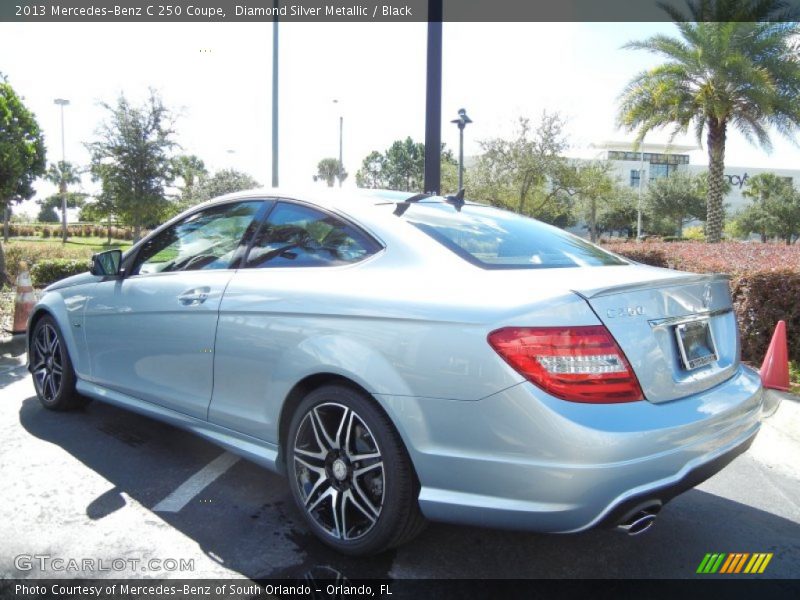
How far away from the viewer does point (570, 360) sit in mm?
2014

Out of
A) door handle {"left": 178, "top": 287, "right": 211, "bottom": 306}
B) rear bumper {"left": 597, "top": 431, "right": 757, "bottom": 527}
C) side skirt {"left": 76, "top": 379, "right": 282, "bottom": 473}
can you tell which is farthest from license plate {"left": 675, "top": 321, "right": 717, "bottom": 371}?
door handle {"left": 178, "top": 287, "right": 211, "bottom": 306}

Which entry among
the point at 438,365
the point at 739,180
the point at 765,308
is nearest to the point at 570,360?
the point at 438,365

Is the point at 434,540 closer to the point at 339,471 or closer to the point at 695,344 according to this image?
the point at 339,471

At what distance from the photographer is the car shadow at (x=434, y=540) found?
2.48 meters

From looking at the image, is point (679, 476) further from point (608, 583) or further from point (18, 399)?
point (18, 399)

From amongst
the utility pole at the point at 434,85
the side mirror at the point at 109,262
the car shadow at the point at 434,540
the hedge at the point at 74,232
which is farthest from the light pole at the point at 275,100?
the hedge at the point at 74,232

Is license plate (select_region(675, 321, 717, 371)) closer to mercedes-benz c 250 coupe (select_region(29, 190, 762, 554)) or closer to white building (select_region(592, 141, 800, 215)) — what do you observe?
mercedes-benz c 250 coupe (select_region(29, 190, 762, 554))

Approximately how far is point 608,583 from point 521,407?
96 centimetres

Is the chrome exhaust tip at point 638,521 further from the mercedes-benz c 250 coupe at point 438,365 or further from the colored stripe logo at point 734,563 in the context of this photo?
the colored stripe logo at point 734,563

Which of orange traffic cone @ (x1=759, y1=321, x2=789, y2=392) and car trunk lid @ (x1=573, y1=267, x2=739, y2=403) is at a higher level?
car trunk lid @ (x1=573, y1=267, x2=739, y2=403)

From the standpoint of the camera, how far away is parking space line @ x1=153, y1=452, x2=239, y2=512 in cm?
301

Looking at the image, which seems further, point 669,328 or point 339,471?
point 339,471

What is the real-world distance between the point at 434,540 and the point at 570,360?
120cm

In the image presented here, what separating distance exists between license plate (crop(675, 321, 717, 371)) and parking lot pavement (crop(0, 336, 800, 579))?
887 mm
